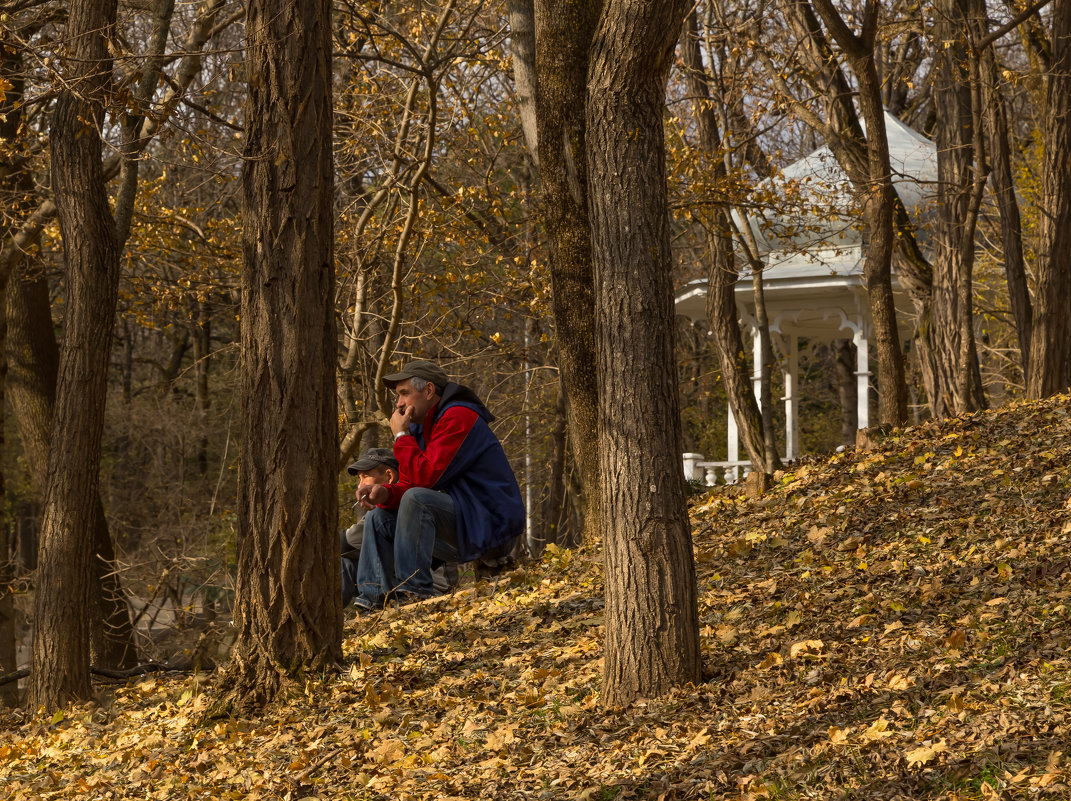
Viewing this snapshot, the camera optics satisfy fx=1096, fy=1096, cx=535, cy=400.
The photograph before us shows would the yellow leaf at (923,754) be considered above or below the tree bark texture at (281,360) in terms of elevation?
below

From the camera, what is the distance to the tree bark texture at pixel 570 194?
6.73 meters

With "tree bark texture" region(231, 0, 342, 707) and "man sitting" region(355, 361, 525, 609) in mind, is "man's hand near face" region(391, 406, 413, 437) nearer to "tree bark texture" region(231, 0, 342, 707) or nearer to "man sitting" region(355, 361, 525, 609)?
"man sitting" region(355, 361, 525, 609)

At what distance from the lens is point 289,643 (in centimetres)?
510

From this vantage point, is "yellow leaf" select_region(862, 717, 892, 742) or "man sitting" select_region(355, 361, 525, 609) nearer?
"yellow leaf" select_region(862, 717, 892, 742)

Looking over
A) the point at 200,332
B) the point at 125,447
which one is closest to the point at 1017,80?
the point at 200,332

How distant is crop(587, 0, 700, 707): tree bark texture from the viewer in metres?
4.16

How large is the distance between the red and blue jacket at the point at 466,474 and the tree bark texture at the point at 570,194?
636 millimetres

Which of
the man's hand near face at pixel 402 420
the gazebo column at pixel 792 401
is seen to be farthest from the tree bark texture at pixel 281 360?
the gazebo column at pixel 792 401

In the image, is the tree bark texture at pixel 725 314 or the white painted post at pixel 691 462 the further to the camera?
the white painted post at pixel 691 462

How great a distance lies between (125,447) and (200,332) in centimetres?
336

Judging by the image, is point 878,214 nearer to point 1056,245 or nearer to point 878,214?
point 878,214

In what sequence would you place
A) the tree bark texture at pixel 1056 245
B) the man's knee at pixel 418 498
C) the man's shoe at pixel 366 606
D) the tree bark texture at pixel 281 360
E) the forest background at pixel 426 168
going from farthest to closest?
the tree bark texture at pixel 1056 245 → the forest background at pixel 426 168 → the man's shoe at pixel 366 606 → the man's knee at pixel 418 498 → the tree bark texture at pixel 281 360

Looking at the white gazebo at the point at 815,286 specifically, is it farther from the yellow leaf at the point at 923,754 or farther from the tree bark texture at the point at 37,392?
the yellow leaf at the point at 923,754

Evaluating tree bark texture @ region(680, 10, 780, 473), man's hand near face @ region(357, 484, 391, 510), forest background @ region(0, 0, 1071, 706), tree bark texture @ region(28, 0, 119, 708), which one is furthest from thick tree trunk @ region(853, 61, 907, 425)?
tree bark texture @ region(28, 0, 119, 708)
